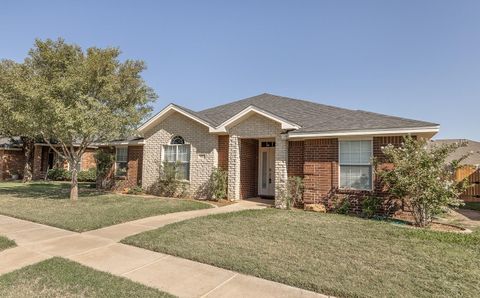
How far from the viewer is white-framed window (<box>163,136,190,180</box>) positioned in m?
14.2

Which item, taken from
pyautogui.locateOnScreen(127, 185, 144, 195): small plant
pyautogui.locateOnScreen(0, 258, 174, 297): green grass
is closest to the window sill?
pyautogui.locateOnScreen(0, 258, 174, 297): green grass

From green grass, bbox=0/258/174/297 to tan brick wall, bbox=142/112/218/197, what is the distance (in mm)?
8877

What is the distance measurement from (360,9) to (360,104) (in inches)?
471

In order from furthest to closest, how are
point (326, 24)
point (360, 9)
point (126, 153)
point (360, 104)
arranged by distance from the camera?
point (360, 104) → point (126, 153) → point (326, 24) → point (360, 9)

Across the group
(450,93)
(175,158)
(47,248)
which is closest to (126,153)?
(175,158)

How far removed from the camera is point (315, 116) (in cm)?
1316

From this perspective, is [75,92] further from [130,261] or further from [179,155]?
[130,261]

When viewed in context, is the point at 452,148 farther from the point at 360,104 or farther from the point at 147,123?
the point at 360,104

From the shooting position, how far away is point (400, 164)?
8250 mm

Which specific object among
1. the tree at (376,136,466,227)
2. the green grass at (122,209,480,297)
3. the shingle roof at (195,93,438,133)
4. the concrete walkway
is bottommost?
the concrete walkway

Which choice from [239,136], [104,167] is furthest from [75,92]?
[239,136]

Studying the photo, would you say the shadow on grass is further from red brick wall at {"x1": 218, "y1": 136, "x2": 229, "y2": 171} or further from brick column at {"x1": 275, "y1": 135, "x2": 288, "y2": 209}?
brick column at {"x1": 275, "y1": 135, "x2": 288, "y2": 209}

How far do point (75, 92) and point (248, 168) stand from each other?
27.6 ft

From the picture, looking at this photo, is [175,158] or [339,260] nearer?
[339,260]
